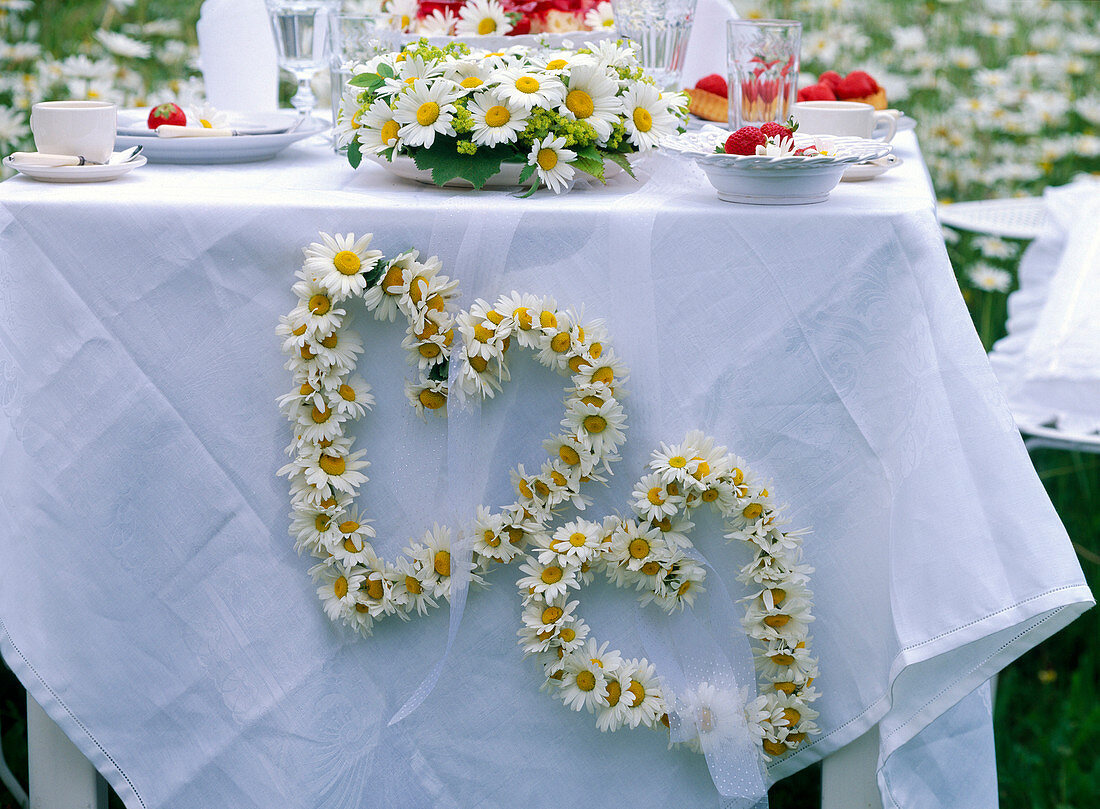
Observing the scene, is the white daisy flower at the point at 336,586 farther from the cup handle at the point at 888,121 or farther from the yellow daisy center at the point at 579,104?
the cup handle at the point at 888,121

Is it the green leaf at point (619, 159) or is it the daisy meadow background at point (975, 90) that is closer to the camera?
the green leaf at point (619, 159)

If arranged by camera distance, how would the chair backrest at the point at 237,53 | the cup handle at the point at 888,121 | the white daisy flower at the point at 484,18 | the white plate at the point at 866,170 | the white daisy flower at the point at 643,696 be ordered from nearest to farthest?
the white daisy flower at the point at 643,696 → the white plate at the point at 866,170 → the cup handle at the point at 888,121 → the white daisy flower at the point at 484,18 → the chair backrest at the point at 237,53

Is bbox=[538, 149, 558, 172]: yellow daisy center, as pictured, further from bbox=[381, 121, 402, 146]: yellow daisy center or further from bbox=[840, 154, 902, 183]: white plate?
bbox=[840, 154, 902, 183]: white plate

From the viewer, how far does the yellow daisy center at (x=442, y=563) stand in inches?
→ 42.6

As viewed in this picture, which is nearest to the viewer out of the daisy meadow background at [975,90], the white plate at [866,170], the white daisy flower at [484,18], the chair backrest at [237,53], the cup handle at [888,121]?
the white plate at [866,170]

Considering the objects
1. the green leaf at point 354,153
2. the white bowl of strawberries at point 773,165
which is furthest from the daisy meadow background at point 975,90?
the green leaf at point 354,153

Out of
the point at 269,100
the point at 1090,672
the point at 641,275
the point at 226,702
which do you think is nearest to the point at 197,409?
the point at 226,702

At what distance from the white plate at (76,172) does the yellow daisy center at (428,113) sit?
33 centimetres

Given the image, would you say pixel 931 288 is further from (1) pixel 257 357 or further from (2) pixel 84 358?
(2) pixel 84 358

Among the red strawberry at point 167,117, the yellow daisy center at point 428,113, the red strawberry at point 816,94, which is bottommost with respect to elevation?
the red strawberry at point 167,117

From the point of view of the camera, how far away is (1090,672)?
1.76 metres

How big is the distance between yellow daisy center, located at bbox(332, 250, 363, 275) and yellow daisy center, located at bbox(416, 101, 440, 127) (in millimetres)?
146

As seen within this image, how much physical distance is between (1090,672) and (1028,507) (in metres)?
0.96

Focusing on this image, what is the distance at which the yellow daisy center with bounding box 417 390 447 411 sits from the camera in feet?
3.50
